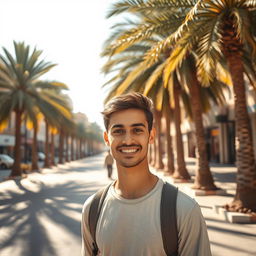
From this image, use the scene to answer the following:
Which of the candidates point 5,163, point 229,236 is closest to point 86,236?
point 229,236

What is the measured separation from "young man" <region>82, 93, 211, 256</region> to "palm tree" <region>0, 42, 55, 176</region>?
16852 mm

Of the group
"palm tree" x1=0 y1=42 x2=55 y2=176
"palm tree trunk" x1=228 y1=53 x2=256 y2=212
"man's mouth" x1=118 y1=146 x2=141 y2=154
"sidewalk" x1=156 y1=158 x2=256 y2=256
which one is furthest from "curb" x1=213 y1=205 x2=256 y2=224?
"palm tree" x1=0 y1=42 x2=55 y2=176

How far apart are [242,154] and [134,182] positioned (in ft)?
21.9

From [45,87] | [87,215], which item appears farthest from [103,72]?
[87,215]

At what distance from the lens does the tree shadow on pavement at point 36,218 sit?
5305 millimetres

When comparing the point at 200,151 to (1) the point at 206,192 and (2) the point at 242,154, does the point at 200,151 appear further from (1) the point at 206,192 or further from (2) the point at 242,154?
(2) the point at 242,154

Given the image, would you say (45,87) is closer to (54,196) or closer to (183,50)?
(54,196)

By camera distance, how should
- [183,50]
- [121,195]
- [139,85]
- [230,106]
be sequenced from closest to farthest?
[121,195] < [183,50] < [139,85] < [230,106]

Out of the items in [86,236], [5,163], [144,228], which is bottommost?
[5,163]

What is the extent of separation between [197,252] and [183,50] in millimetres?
7586

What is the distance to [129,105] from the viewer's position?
180 centimetres

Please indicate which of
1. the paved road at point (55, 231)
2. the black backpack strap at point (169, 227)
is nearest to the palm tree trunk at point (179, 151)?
the paved road at point (55, 231)

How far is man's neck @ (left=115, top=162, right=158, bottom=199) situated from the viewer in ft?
5.73

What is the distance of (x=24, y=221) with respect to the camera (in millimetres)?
7129
